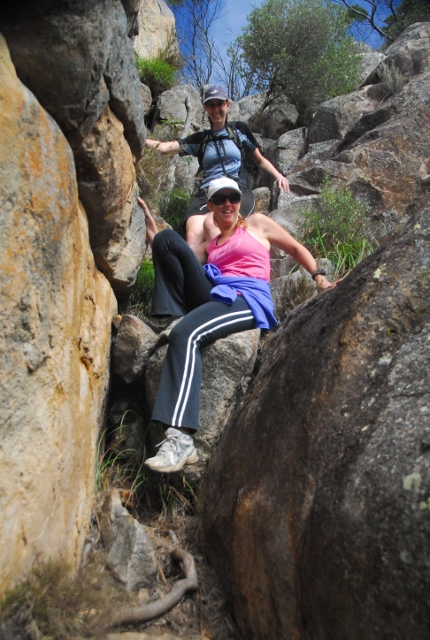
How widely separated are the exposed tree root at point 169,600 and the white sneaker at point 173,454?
458 mm

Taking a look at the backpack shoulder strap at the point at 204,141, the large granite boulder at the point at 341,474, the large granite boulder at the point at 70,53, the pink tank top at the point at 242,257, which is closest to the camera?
the large granite boulder at the point at 341,474

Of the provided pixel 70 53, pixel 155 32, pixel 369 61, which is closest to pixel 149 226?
pixel 70 53

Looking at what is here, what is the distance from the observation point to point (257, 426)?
312 centimetres

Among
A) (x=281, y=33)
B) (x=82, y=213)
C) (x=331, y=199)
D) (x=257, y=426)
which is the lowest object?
(x=257, y=426)

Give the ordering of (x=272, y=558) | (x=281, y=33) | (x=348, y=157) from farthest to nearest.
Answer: (x=281, y=33)
(x=348, y=157)
(x=272, y=558)

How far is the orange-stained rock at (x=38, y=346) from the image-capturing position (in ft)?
8.19

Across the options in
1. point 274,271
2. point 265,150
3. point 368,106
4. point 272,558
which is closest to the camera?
point 272,558

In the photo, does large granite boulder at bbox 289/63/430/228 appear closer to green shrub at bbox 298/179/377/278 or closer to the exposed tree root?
green shrub at bbox 298/179/377/278

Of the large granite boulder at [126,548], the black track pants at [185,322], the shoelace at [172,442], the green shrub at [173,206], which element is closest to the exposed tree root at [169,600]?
the large granite boulder at [126,548]

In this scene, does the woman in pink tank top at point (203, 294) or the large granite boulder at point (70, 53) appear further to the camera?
the woman in pink tank top at point (203, 294)

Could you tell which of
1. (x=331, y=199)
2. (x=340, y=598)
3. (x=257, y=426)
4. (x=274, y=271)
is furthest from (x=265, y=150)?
(x=340, y=598)

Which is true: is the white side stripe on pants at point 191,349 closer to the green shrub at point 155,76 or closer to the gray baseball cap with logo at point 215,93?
the gray baseball cap with logo at point 215,93

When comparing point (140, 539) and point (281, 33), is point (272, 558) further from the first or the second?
point (281, 33)

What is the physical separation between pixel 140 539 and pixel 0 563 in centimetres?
111
